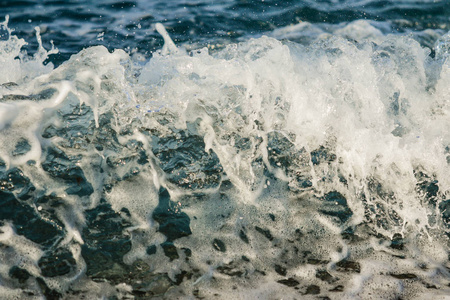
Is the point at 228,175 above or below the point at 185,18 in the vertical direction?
below

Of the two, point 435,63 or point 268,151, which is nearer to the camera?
point 268,151

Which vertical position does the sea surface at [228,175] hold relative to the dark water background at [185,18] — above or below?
below

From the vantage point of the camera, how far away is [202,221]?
2697 mm

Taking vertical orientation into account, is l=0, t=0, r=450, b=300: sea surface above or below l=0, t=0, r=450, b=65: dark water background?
below

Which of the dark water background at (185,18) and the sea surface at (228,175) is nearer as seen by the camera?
the sea surface at (228,175)

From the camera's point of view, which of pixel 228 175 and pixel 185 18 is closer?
pixel 228 175

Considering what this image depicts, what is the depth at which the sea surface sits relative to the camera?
2438 millimetres

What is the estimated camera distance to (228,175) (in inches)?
113

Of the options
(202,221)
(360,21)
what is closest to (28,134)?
(202,221)

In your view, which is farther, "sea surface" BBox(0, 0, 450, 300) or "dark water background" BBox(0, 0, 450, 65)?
"dark water background" BBox(0, 0, 450, 65)

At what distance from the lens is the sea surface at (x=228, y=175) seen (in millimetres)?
2438

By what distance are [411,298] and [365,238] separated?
0.49 m

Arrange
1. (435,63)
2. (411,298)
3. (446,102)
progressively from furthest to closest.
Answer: (435,63), (446,102), (411,298)

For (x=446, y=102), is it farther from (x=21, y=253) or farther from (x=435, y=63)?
(x=21, y=253)
